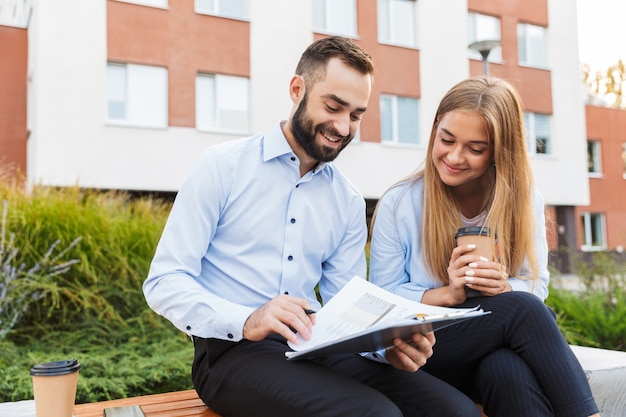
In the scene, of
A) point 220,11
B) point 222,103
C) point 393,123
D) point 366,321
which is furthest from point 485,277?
point 393,123

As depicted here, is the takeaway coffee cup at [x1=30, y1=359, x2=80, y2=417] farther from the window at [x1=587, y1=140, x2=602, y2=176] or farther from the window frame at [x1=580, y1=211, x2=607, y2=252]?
the window at [x1=587, y1=140, x2=602, y2=176]

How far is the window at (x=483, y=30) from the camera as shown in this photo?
52.6 feet

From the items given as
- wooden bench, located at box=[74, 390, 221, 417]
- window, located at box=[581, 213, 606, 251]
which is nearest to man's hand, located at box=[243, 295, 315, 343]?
wooden bench, located at box=[74, 390, 221, 417]

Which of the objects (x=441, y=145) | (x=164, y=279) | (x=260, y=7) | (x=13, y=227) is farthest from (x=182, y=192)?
(x=260, y=7)

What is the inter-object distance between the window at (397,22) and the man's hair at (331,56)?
41.5 feet

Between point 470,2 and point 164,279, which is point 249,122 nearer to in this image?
point 470,2

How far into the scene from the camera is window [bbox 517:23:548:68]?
1664 cm

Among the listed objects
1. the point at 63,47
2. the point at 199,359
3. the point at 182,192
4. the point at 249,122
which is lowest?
the point at 199,359

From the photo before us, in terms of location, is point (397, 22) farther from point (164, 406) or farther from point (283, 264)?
point (164, 406)

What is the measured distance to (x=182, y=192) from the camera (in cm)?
203

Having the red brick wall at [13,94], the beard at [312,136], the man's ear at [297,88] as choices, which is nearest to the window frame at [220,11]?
the red brick wall at [13,94]

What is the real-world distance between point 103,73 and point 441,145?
407 inches

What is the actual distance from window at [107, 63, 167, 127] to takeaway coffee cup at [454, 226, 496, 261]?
1048cm

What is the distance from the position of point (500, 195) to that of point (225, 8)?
11605 mm
